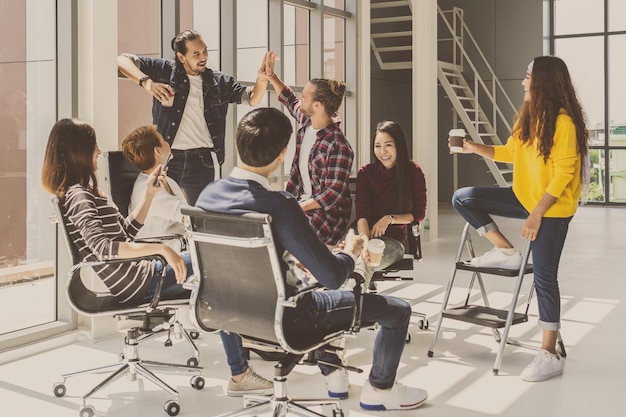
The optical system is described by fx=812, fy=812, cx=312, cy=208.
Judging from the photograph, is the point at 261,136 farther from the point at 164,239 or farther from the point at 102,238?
the point at 164,239

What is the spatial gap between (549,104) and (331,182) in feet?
3.80

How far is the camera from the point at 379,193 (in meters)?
4.73

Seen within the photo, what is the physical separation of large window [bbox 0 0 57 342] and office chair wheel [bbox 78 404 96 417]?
134 centimetres

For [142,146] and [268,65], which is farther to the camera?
[268,65]

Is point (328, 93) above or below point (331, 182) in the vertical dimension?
above

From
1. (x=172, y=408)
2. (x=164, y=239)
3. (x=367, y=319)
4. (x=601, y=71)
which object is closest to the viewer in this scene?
(x=367, y=319)

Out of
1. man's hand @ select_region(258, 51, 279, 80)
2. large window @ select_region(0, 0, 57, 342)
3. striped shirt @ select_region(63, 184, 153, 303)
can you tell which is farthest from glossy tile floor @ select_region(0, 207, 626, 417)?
man's hand @ select_region(258, 51, 279, 80)

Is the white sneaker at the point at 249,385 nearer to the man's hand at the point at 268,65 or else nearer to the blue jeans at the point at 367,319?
the blue jeans at the point at 367,319

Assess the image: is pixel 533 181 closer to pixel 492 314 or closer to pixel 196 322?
pixel 492 314

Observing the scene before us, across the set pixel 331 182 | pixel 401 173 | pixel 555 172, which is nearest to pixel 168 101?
pixel 331 182

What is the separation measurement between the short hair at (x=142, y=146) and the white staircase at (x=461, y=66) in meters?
8.83

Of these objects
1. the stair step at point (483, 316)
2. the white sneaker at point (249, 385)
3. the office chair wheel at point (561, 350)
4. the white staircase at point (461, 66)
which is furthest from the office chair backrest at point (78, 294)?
the white staircase at point (461, 66)

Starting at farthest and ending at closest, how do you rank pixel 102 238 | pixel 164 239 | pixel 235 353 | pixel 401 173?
pixel 401 173, pixel 164 239, pixel 235 353, pixel 102 238

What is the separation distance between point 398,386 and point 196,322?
41.0 inches
